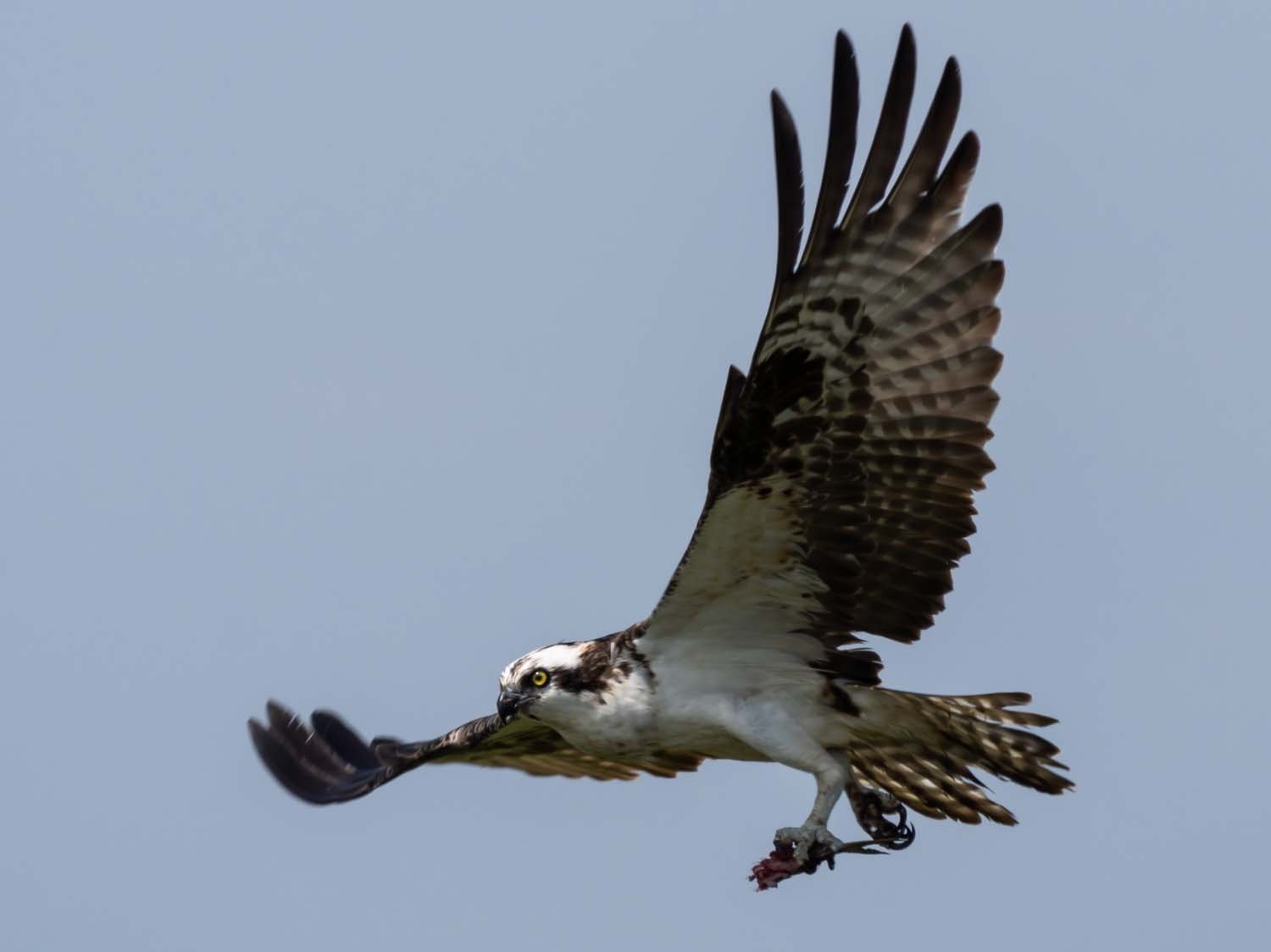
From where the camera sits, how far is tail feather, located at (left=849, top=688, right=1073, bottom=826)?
997 cm

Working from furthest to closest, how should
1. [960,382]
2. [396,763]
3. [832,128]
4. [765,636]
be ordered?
[396,763] < [765,636] < [960,382] < [832,128]

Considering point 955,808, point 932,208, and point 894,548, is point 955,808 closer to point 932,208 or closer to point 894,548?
point 894,548

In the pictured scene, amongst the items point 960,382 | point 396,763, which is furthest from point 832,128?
point 396,763

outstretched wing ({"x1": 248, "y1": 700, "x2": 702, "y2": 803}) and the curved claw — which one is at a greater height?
outstretched wing ({"x1": 248, "y1": 700, "x2": 702, "y2": 803})

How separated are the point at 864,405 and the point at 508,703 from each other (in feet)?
7.44

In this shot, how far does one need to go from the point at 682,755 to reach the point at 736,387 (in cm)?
308

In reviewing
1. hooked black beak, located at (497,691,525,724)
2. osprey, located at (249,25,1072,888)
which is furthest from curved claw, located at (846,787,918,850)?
hooked black beak, located at (497,691,525,724)

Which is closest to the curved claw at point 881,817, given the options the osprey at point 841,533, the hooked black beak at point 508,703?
the osprey at point 841,533

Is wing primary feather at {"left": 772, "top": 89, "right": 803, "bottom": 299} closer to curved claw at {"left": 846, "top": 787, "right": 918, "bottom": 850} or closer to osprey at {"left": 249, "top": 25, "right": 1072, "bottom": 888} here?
osprey at {"left": 249, "top": 25, "right": 1072, "bottom": 888}

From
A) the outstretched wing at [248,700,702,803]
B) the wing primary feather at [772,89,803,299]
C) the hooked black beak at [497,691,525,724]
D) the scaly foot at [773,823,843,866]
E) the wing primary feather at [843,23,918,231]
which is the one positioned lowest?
the scaly foot at [773,823,843,866]

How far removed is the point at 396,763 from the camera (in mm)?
11570

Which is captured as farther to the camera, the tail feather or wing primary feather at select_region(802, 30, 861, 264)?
the tail feather

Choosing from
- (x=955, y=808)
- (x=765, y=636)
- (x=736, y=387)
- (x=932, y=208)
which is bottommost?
(x=955, y=808)

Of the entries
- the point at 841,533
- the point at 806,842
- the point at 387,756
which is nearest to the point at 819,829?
the point at 806,842
